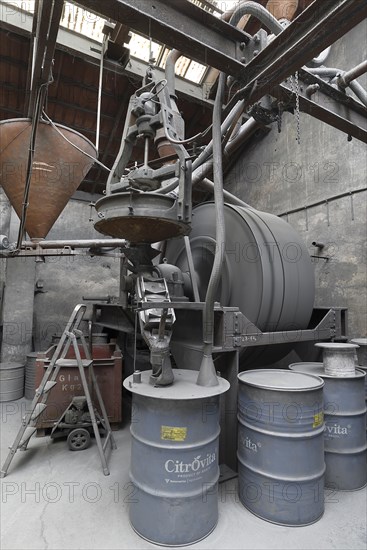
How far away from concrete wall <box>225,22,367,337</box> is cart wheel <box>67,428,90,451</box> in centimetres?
363

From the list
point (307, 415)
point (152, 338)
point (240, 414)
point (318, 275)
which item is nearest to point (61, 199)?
point (152, 338)

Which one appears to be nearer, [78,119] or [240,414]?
[240,414]

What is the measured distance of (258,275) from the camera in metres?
2.99

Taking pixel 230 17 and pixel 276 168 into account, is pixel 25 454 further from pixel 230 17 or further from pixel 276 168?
pixel 276 168

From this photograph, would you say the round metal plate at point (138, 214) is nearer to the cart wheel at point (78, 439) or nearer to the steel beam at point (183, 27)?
the steel beam at point (183, 27)

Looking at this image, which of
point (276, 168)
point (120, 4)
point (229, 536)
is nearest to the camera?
point (120, 4)

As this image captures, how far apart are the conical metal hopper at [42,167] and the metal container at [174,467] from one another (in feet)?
8.68

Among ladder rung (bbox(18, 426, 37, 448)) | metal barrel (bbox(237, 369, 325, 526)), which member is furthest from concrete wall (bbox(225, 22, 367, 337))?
ladder rung (bbox(18, 426, 37, 448))

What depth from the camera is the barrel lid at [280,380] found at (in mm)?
2223

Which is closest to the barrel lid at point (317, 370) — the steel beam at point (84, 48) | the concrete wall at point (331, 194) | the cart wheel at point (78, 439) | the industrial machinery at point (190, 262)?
the industrial machinery at point (190, 262)

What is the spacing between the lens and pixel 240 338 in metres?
2.61

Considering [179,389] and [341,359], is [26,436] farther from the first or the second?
[341,359]

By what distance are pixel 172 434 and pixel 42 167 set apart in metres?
3.09

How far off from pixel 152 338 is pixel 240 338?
794 millimetres
